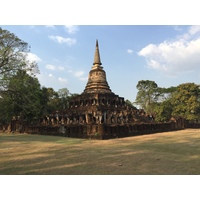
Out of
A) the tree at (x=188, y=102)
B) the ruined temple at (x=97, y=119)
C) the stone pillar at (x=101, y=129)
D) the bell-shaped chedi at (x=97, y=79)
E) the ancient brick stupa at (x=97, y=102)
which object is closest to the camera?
the stone pillar at (x=101, y=129)

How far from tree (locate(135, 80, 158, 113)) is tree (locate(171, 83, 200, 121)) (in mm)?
8594

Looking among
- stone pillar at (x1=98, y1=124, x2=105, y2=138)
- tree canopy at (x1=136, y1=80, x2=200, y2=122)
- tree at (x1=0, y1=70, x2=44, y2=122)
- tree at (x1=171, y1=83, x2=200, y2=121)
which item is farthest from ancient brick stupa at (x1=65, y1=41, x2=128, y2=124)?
tree at (x1=171, y1=83, x2=200, y2=121)

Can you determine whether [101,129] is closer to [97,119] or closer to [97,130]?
[97,130]

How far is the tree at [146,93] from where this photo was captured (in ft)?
159

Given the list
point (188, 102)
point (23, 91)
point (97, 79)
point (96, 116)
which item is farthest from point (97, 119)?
point (188, 102)

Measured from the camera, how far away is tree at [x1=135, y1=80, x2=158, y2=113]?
4839 centimetres

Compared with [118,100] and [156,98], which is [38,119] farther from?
[156,98]

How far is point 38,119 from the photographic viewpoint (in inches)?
1099

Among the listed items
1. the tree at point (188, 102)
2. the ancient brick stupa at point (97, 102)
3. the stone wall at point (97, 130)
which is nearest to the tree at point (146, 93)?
the tree at point (188, 102)

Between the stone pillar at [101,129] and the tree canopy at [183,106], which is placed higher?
the tree canopy at [183,106]

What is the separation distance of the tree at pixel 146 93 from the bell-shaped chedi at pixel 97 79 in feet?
60.2

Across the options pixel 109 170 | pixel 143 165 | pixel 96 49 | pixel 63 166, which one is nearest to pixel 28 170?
pixel 63 166

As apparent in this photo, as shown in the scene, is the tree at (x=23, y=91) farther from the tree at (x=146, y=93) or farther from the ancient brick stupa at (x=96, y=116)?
the tree at (x=146, y=93)

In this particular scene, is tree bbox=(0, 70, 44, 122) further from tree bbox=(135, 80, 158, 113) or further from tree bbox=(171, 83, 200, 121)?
tree bbox=(135, 80, 158, 113)
